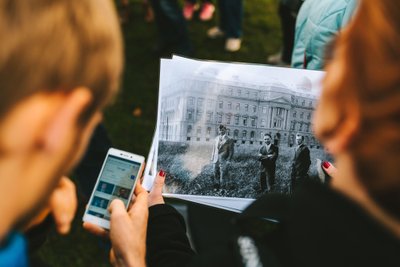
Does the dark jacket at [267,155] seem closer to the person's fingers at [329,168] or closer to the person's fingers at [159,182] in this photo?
the person's fingers at [329,168]

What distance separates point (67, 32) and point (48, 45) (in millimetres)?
29

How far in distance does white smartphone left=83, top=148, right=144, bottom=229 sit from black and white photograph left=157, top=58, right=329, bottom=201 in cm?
8

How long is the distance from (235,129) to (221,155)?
8 cm

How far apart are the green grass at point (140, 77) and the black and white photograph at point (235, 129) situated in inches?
36.7

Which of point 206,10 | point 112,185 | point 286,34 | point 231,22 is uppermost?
point 206,10

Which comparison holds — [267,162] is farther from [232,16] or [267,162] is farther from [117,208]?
→ [232,16]

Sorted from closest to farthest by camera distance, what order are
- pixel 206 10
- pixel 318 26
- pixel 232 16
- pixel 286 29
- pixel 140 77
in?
pixel 318 26, pixel 286 29, pixel 140 77, pixel 232 16, pixel 206 10

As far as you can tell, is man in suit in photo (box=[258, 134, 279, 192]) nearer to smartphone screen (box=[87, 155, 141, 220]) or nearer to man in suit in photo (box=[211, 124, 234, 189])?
man in suit in photo (box=[211, 124, 234, 189])

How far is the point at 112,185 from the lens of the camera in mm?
1108

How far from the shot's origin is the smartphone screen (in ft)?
3.54

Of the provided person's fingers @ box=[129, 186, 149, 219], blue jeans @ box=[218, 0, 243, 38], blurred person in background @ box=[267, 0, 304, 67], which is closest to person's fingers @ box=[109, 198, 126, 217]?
person's fingers @ box=[129, 186, 149, 219]

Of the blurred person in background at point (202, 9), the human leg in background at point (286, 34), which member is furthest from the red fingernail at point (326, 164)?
the blurred person in background at point (202, 9)

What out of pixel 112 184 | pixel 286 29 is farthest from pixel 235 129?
pixel 286 29

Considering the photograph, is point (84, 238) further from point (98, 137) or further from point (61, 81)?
point (61, 81)
